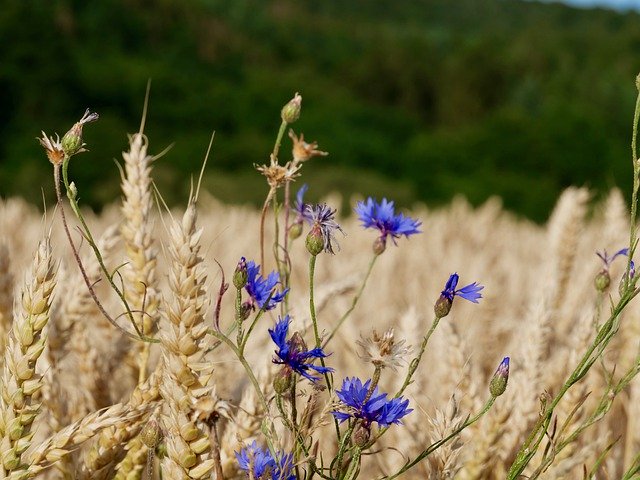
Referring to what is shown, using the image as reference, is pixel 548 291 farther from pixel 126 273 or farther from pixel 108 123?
pixel 108 123

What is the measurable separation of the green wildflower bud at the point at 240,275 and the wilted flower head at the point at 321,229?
7 cm

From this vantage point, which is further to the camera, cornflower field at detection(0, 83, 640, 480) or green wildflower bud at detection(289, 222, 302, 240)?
green wildflower bud at detection(289, 222, 302, 240)

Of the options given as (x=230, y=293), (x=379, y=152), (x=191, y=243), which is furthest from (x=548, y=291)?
(x=379, y=152)

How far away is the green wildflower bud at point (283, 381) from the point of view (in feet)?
2.15

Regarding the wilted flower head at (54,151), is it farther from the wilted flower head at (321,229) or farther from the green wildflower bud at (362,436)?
the green wildflower bud at (362,436)

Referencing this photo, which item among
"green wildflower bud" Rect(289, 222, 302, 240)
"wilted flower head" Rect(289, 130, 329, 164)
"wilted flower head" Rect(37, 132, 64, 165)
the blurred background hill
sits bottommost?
"wilted flower head" Rect(37, 132, 64, 165)

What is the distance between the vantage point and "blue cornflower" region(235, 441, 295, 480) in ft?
2.10

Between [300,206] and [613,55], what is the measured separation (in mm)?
30835

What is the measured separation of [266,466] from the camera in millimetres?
641

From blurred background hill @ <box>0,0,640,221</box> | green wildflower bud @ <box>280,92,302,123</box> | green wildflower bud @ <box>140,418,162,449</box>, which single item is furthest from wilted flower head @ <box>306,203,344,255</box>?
blurred background hill @ <box>0,0,640,221</box>

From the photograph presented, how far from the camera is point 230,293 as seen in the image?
2.43 metres

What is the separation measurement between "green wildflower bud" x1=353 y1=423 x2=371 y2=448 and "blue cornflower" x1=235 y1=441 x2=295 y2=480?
6cm

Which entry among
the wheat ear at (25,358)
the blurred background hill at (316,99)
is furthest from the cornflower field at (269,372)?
the blurred background hill at (316,99)

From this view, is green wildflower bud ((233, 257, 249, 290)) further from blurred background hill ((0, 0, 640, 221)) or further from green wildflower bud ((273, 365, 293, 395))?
blurred background hill ((0, 0, 640, 221))
